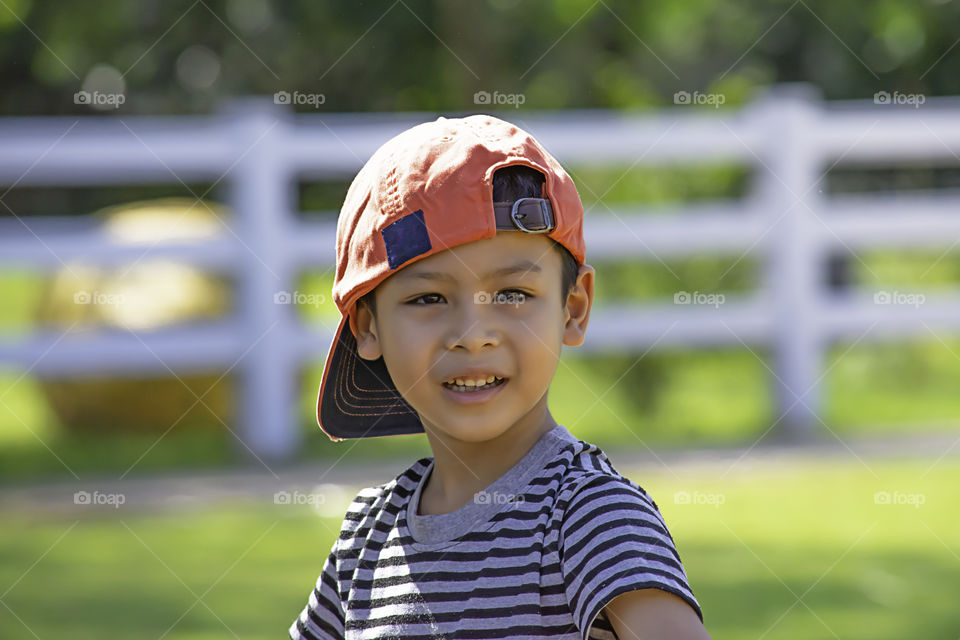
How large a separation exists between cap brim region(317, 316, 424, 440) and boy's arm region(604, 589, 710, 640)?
0.71m

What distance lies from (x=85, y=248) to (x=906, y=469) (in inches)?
155

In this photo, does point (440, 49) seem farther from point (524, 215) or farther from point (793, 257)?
point (524, 215)

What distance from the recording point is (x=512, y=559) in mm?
1654

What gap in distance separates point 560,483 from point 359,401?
21.0 inches

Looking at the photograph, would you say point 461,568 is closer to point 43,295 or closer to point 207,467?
point 207,467

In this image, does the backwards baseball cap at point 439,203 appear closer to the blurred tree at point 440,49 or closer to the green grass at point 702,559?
the green grass at point 702,559

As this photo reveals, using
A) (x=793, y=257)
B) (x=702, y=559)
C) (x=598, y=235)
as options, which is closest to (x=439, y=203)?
(x=702, y=559)

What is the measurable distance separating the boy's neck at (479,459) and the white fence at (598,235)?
4.46m

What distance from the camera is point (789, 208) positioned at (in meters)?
6.78

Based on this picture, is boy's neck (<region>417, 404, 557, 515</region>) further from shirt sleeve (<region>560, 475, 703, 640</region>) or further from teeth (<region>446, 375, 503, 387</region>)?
shirt sleeve (<region>560, 475, 703, 640</region>)

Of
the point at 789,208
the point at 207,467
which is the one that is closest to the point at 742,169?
the point at 789,208

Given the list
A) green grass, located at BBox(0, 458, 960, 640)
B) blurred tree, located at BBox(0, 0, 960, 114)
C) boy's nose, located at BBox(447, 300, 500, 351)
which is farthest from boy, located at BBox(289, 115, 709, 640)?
blurred tree, located at BBox(0, 0, 960, 114)

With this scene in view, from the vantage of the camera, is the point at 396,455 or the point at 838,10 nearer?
the point at 396,455

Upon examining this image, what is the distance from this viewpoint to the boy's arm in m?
1.46
